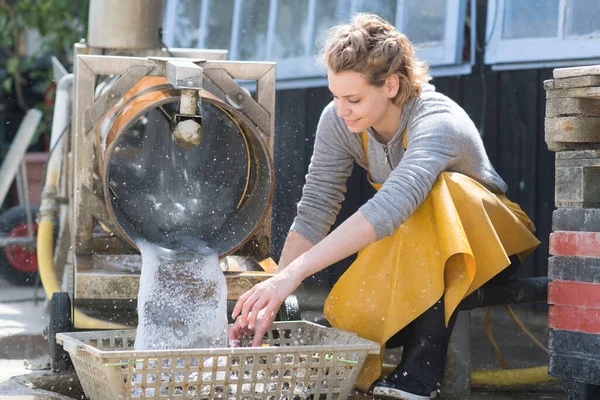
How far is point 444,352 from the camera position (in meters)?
2.87

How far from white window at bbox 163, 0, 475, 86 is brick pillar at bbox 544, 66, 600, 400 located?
1780mm

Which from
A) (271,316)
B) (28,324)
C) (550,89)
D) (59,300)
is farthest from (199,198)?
(28,324)

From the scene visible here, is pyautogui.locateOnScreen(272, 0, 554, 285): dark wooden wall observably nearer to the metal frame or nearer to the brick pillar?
the metal frame

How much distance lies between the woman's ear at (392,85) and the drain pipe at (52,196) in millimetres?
1754

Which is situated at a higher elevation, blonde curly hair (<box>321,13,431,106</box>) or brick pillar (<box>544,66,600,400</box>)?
blonde curly hair (<box>321,13,431,106</box>)

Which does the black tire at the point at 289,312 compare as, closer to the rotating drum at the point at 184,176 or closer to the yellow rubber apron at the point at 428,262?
the rotating drum at the point at 184,176

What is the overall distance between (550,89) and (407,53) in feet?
1.50

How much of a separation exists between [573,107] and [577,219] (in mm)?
321

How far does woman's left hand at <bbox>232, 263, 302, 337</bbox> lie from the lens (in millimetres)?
2619

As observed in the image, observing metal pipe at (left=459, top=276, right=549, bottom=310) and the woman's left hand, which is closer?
the woman's left hand

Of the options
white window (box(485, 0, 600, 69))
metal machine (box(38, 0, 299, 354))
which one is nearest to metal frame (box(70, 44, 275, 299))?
metal machine (box(38, 0, 299, 354))

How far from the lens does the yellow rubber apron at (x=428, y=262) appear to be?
2.80 meters

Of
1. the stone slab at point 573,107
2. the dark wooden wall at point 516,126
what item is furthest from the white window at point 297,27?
the stone slab at point 573,107

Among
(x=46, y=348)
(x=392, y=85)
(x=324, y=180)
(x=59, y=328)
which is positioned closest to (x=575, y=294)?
(x=392, y=85)
